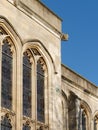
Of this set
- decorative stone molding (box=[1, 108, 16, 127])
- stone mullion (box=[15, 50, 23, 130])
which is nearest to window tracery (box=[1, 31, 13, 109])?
decorative stone molding (box=[1, 108, 16, 127])

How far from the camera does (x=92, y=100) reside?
29.8 meters

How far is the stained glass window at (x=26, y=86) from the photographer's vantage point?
2027cm

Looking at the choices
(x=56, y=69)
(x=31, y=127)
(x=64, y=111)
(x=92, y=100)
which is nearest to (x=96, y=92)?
(x=92, y=100)

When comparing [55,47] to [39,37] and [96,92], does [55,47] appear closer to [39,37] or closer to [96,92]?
[39,37]

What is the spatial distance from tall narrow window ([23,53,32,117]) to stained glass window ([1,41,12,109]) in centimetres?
109

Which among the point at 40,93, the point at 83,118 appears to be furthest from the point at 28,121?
the point at 83,118

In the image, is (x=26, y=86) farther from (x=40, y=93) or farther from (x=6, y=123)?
(x=6, y=123)

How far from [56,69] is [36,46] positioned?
1816 mm

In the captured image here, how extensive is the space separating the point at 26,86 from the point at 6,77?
156 cm

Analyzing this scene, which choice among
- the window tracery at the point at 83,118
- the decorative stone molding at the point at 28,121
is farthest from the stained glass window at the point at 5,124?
the window tracery at the point at 83,118

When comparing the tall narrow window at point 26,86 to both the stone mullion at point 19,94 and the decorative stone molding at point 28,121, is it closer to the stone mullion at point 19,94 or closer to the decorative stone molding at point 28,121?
the decorative stone molding at point 28,121

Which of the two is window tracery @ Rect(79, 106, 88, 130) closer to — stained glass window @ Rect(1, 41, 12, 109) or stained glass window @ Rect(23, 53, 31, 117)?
stained glass window @ Rect(23, 53, 31, 117)

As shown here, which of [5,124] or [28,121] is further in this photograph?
[28,121]

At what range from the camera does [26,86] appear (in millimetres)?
20531
